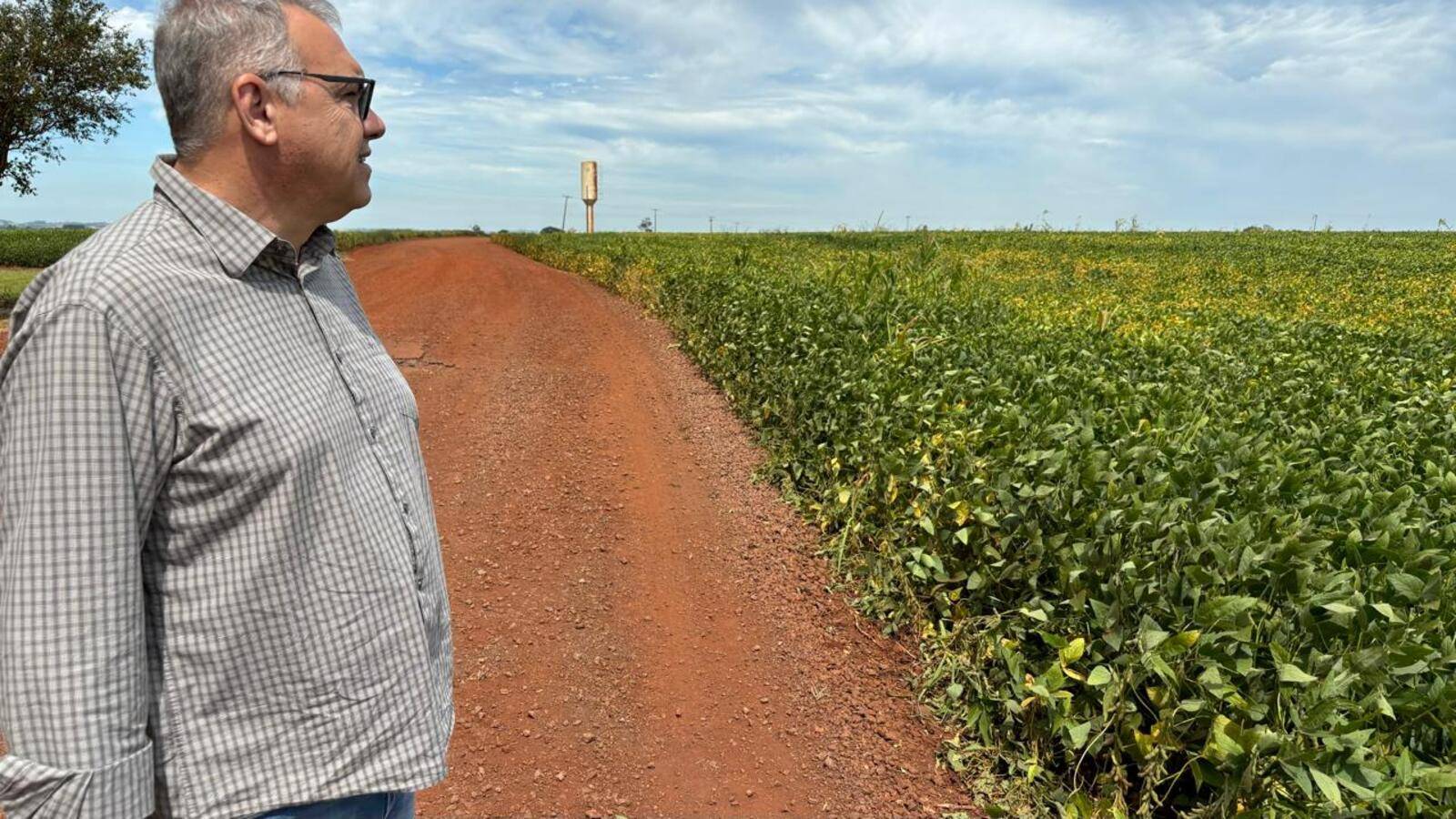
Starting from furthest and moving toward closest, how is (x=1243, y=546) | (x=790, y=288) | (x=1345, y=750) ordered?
(x=790, y=288)
(x=1243, y=546)
(x=1345, y=750)

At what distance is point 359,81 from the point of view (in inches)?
58.2

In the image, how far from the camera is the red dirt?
10.7ft

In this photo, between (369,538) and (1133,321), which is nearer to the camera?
(369,538)

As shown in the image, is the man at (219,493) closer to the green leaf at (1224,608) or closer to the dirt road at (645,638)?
the dirt road at (645,638)

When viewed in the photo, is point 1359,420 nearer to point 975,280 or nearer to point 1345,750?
point 1345,750

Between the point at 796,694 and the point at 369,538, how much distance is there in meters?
2.81

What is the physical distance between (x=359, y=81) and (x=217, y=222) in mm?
367

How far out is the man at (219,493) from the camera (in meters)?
1.13

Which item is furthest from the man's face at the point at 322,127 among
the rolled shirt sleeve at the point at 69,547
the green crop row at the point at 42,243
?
the green crop row at the point at 42,243

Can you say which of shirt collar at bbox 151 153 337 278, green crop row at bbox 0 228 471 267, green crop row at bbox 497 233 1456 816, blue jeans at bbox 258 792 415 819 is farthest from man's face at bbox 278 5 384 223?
green crop row at bbox 0 228 471 267

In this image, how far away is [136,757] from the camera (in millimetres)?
1205

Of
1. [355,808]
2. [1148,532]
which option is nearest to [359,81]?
[355,808]

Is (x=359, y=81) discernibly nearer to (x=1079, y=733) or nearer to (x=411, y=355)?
(x=1079, y=733)

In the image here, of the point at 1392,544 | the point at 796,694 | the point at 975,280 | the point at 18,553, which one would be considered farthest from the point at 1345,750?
the point at 975,280
